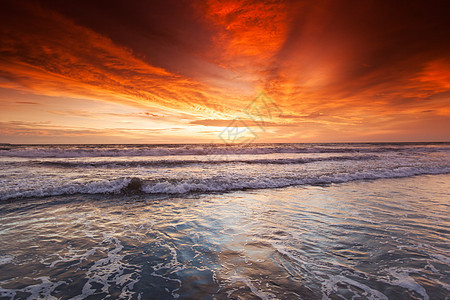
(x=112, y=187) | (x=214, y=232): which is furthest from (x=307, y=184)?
(x=112, y=187)

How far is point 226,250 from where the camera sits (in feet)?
15.2

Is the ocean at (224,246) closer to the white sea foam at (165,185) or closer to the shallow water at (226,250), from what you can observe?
the shallow water at (226,250)

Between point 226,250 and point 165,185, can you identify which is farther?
point 165,185

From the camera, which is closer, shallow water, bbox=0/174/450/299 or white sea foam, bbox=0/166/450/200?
shallow water, bbox=0/174/450/299

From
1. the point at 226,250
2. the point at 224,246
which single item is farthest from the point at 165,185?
the point at 226,250

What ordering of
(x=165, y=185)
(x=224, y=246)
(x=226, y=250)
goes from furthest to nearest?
(x=165, y=185) → (x=224, y=246) → (x=226, y=250)

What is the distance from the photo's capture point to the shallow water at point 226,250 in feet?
11.1

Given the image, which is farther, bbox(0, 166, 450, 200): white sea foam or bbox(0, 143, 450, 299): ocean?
bbox(0, 166, 450, 200): white sea foam

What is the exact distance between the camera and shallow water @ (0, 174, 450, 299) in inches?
133

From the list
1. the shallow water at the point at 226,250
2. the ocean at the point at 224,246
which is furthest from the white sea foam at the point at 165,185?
the shallow water at the point at 226,250

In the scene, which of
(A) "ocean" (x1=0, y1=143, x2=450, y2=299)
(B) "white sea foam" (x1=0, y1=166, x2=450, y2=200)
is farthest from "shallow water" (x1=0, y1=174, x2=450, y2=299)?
(B) "white sea foam" (x1=0, y1=166, x2=450, y2=200)

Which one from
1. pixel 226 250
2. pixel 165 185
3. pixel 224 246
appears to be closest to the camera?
pixel 226 250

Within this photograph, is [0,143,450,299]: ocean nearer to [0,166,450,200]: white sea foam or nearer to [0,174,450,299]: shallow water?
[0,174,450,299]: shallow water

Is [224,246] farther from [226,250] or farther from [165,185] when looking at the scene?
[165,185]
